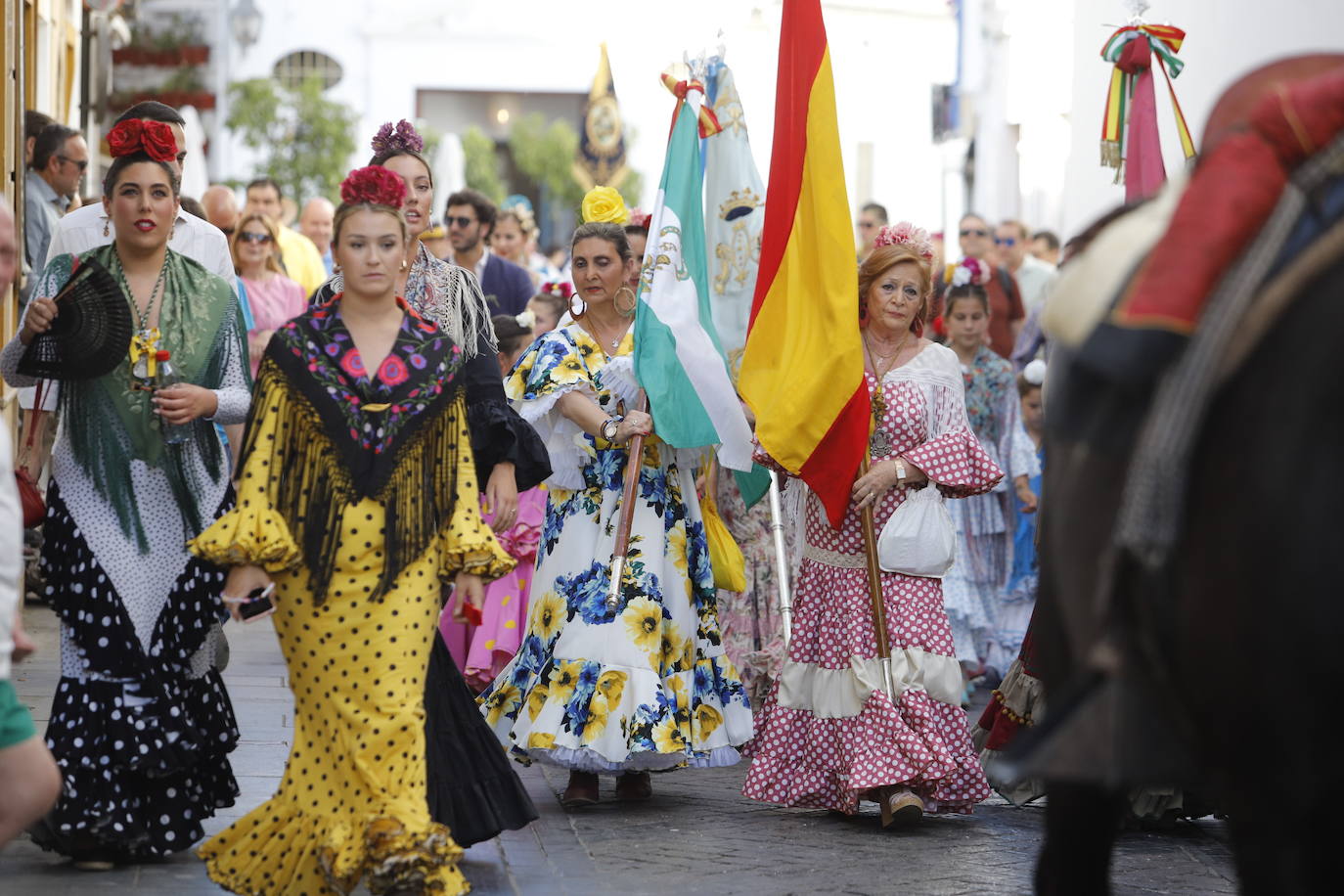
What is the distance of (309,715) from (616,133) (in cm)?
1487

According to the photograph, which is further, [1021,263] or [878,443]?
[1021,263]

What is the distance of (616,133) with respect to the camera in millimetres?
19625

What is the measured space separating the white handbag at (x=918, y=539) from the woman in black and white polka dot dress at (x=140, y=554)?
2379mm

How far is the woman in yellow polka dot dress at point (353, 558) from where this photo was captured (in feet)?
16.8

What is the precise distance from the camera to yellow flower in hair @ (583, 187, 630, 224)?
7719 mm

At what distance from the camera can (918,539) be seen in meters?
7.11

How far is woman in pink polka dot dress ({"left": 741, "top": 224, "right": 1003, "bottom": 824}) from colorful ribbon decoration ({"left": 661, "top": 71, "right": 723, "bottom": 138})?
1.25m

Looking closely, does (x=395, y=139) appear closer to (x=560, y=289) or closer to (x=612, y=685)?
(x=612, y=685)

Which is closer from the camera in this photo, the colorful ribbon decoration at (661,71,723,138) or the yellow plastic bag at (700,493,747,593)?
the yellow plastic bag at (700,493,747,593)

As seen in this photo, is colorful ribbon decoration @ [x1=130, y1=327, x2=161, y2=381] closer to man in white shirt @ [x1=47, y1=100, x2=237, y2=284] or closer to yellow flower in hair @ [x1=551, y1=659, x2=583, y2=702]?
man in white shirt @ [x1=47, y1=100, x2=237, y2=284]

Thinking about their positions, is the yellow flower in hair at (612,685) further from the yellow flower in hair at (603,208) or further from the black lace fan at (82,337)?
the black lace fan at (82,337)

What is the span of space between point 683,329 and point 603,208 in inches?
23.8

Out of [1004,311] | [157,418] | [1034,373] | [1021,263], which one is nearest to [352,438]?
[157,418]

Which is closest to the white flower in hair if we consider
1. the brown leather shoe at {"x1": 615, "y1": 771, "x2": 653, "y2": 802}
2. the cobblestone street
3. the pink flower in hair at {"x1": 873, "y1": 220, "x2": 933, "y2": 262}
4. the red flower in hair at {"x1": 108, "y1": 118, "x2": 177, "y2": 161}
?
the pink flower in hair at {"x1": 873, "y1": 220, "x2": 933, "y2": 262}
